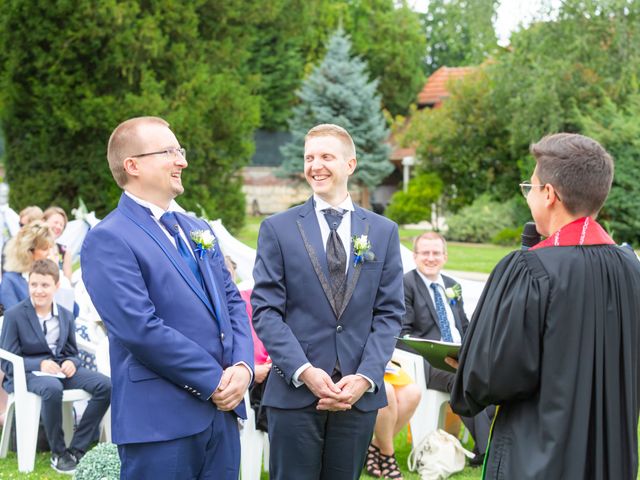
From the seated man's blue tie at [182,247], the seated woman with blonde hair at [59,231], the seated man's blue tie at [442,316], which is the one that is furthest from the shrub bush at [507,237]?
the seated man's blue tie at [182,247]

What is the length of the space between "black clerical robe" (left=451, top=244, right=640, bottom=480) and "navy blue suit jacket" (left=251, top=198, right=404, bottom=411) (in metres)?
1.03

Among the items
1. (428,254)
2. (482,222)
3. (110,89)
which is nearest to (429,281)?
(428,254)

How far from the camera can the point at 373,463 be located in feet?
19.6

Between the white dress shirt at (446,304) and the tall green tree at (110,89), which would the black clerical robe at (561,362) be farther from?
the tall green tree at (110,89)

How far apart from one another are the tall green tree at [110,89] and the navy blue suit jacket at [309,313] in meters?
17.4

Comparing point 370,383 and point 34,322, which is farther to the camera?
point 34,322

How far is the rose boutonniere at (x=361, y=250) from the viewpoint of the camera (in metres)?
4.12

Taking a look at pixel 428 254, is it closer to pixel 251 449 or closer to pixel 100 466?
pixel 251 449

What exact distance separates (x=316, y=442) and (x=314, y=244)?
0.92m

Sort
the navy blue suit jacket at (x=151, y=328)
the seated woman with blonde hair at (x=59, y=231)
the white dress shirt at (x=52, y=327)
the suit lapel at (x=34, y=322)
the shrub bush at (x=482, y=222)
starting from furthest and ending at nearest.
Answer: the shrub bush at (x=482, y=222), the seated woman with blonde hair at (x=59, y=231), the white dress shirt at (x=52, y=327), the suit lapel at (x=34, y=322), the navy blue suit jacket at (x=151, y=328)

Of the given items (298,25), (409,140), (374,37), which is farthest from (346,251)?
(374,37)

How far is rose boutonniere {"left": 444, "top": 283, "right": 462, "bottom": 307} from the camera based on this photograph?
659cm

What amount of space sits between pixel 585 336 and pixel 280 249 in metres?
1.58

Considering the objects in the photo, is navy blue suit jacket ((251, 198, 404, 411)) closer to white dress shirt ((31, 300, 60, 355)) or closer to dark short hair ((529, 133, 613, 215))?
dark short hair ((529, 133, 613, 215))
